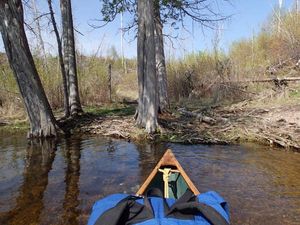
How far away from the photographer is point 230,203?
5.08 metres

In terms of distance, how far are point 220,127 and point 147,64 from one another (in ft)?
8.51

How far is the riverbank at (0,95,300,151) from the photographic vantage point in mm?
8752

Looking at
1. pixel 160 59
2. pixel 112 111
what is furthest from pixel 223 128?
pixel 112 111

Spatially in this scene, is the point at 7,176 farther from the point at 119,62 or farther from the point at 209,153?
the point at 119,62

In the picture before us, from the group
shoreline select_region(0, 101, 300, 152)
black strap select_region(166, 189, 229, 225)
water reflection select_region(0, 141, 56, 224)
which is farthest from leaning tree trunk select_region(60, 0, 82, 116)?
black strap select_region(166, 189, 229, 225)

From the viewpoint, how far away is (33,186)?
6.00m

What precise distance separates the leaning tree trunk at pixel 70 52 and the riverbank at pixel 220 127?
1.06m

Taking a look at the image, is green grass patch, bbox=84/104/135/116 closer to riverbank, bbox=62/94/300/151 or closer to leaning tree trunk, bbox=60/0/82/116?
leaning tree trunk, bbox=60/0/82/116

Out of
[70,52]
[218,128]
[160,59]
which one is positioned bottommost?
[218,128]

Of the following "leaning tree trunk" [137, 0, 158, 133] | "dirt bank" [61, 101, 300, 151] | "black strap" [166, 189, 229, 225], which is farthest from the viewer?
"leaning tree trunk" [137, 0, 158, 133]

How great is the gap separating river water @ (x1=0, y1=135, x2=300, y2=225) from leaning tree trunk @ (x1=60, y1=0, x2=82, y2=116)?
381 cm

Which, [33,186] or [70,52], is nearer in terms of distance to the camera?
[33,186]

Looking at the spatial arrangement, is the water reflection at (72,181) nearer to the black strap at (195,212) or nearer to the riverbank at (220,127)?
the riverbank at (220,127)

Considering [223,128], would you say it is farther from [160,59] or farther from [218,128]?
[160,59]
